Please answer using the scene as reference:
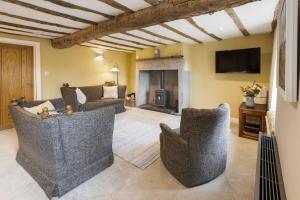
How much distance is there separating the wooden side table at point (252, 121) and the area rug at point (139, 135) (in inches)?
59.8

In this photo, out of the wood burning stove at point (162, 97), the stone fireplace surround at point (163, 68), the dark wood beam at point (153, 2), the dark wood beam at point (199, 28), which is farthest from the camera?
the wood burning stove at point (162, 97)

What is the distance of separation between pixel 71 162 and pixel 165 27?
293 cm

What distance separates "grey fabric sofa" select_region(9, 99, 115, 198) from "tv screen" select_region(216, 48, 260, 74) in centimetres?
342

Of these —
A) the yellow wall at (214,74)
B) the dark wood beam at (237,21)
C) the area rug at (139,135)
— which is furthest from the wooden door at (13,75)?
the dark wood beam at (237,21)

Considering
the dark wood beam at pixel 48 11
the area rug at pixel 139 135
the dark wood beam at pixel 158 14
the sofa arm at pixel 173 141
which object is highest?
the dark wood beam at pixel 48 11

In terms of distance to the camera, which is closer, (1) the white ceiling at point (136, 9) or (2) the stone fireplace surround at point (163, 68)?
(1) the white ceiling at point (136, 9)

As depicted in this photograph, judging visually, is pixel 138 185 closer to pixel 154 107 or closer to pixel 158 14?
pixel 158 14

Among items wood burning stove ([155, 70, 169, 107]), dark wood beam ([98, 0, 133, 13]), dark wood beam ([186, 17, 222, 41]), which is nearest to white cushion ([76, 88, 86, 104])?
wood burning stove ([155, 70, 169, 107])

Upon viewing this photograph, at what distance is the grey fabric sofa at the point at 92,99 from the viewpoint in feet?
15.5

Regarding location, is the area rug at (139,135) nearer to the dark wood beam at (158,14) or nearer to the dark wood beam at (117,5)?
the dark wood beam at (158,14)

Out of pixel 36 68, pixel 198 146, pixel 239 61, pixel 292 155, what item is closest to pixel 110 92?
pixel 36 68

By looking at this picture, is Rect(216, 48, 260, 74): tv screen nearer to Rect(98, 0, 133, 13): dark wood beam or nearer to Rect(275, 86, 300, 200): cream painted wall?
Rect(98, 0, 133, 13): dark wood beam

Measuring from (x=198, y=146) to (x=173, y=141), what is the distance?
32 centimetres

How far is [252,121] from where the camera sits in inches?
143
